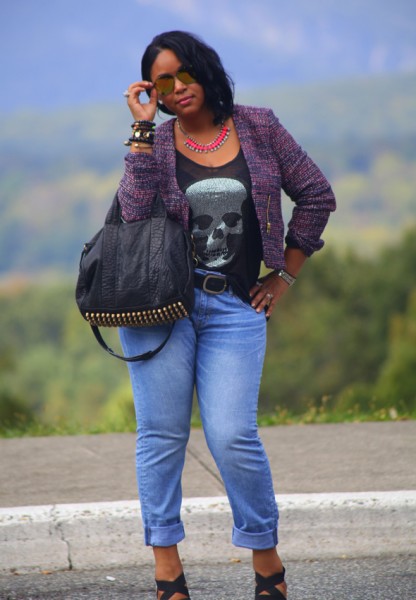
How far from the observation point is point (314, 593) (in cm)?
365

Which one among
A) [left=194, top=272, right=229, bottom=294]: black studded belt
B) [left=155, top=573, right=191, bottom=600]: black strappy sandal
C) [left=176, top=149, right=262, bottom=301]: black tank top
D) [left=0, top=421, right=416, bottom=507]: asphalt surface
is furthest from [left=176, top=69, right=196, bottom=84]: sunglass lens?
[left=0, top=421, right=416, bottom=507]: asphalt surface

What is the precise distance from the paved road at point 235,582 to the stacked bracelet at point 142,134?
1630mm

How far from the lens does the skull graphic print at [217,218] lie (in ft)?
10.5

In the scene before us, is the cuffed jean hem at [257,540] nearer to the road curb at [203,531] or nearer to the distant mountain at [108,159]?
the road curb at [203,531]

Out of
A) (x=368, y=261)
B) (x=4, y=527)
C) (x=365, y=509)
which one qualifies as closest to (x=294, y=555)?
(x=365, y=509)

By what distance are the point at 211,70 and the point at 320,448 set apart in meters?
2.72

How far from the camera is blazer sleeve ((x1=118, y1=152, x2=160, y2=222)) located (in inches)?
123

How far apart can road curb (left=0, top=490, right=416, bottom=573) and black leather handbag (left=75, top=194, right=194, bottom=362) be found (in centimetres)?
113

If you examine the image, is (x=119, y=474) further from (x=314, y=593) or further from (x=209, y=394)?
(x=209, y=394)

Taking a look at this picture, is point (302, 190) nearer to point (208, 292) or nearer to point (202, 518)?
point (208, 292)

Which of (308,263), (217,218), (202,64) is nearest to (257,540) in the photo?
(217,218)

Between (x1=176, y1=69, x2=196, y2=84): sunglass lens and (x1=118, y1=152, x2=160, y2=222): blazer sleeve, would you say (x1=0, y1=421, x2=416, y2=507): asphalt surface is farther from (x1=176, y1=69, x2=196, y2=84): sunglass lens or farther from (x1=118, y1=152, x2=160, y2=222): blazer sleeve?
(x1=176, y1=69, x2=196, y2=84): sunglass lens

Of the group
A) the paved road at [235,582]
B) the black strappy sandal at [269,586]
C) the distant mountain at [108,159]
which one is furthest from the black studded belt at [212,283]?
the distant mountain at [108,159]

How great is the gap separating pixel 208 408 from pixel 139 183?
0.73 metres
